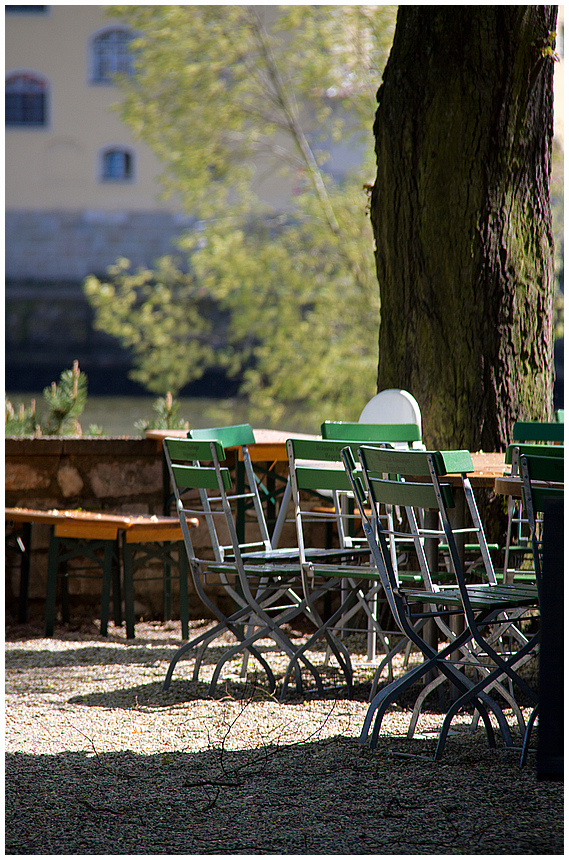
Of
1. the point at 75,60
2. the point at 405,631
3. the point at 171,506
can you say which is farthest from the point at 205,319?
the point at 75,60

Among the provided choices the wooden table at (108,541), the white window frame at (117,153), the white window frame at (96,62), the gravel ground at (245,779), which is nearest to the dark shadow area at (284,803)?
the gravel ground at (245,779)

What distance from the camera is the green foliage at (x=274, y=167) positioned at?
1588 cm

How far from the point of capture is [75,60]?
34031mm

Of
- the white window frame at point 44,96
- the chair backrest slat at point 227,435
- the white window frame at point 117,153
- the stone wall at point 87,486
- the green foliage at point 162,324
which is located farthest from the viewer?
the white window frame at point 44,96

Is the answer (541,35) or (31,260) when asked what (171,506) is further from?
(31,260)

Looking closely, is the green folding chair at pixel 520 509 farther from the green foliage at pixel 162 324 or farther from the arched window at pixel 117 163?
the arched window at pixel 117 163

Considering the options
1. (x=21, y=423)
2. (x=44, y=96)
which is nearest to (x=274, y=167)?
(x=21, y=423)

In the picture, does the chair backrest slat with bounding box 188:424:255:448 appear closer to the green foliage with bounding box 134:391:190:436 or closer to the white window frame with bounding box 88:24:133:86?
the green foliage with bounding box 134:391:190:436

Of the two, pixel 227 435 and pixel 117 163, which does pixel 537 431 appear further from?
pixel 117 163

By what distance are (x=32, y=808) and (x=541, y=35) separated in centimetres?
420

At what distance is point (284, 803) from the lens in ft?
9.29

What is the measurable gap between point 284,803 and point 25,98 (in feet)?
125

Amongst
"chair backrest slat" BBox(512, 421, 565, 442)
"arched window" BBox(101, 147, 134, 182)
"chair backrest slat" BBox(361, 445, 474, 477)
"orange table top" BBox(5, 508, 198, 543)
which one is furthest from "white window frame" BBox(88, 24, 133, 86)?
"chair backrest slat" BBox(361, 445, 474, 477)

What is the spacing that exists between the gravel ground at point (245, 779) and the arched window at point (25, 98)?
35.5 meters
